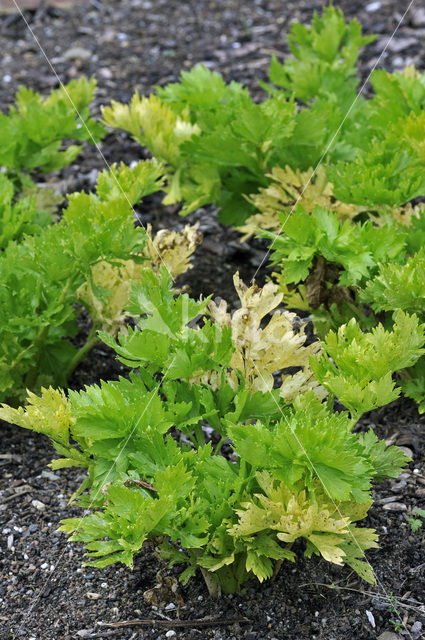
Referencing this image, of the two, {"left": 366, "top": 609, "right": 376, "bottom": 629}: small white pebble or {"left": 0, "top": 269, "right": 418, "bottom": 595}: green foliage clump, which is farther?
{"left": 366, "top": 609, "right": 376, "bottom": 629}: small white pebble

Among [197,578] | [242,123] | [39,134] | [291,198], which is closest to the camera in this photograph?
[197,578]

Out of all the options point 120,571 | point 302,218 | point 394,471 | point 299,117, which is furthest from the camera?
point 299,117

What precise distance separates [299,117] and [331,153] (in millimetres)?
252

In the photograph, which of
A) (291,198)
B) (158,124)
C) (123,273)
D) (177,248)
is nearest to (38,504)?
(123,273)

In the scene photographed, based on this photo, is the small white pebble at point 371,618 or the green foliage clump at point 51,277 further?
the green foliage clump at point 51,277

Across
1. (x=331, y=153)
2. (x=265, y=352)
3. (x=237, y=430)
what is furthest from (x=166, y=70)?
(x=237, y=430)

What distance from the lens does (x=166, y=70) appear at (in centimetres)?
521

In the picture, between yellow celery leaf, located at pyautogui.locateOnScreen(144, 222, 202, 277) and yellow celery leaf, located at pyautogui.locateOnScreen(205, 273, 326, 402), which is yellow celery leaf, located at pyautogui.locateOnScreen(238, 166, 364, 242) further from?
yellow celery leaf, located at pyautogui.locateOnScreen(205, 273, 326, 402)

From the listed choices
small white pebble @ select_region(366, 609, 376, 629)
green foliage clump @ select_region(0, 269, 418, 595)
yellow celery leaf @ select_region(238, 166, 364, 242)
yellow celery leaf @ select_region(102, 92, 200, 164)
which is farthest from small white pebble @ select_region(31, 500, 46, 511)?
yellow celery leaf @ select_region(102, 92, 200, 164)

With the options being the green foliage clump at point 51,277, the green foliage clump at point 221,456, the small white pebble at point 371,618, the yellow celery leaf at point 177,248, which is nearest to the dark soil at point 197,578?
the small white pebble at point 371,618

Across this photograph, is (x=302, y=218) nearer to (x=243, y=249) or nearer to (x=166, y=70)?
(x=243, y=249)

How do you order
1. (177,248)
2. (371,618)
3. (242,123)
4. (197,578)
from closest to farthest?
(371,618)
(197,578)
(177,248)
(242,123)

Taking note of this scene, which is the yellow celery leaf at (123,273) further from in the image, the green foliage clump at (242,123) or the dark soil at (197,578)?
the green foliage clump at (242,123)

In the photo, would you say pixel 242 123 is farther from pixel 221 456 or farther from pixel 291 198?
pixel 221 456
